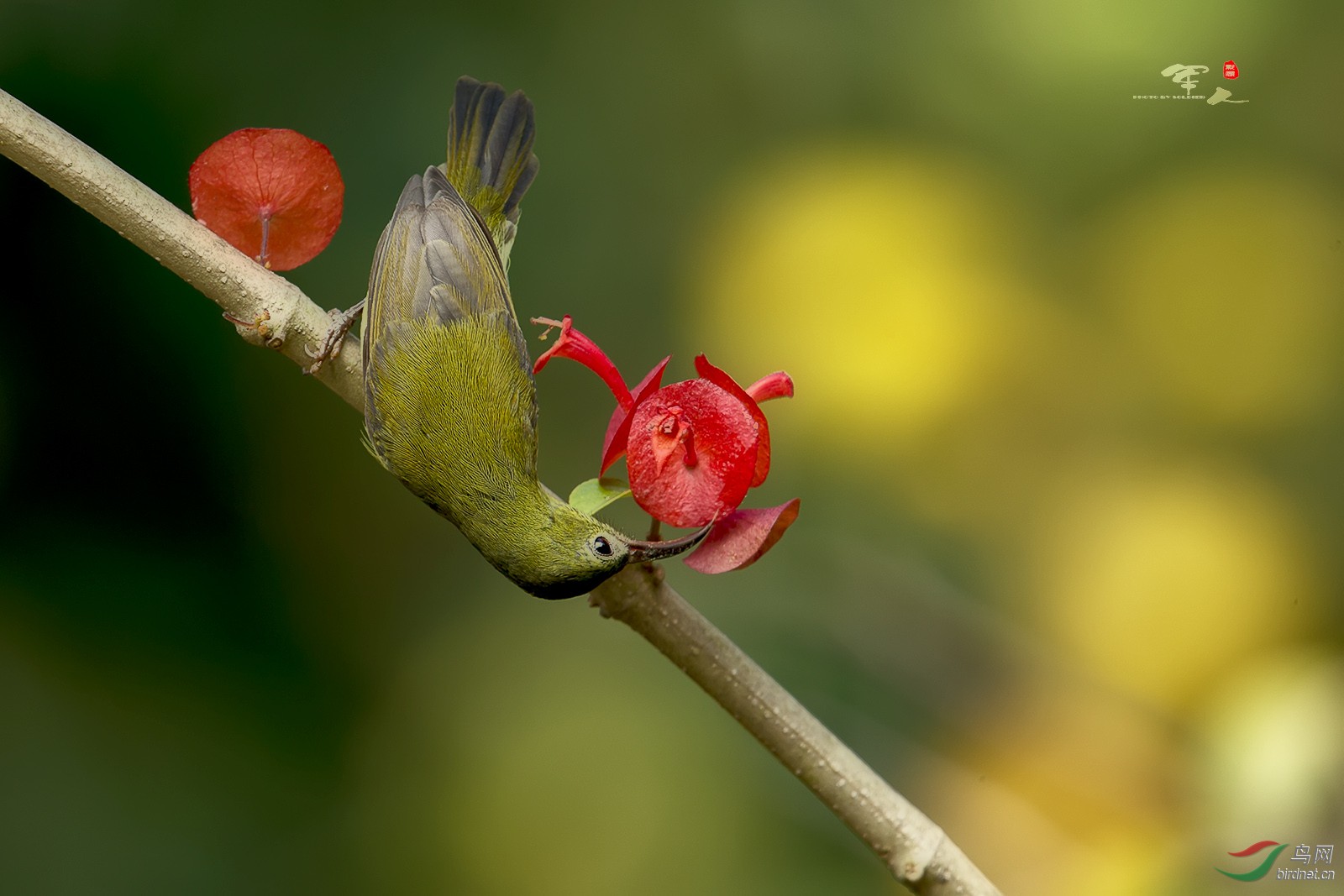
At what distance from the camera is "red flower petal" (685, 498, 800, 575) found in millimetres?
708

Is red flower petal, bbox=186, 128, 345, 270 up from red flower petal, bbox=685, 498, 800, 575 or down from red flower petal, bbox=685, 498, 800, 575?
up

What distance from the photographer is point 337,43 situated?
173 cm

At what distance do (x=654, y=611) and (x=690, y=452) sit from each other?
147 millimetres

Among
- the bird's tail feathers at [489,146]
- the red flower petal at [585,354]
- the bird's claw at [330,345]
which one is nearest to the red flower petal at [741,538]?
the red flower petal at [585,354]

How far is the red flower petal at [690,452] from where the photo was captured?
2.35 ft

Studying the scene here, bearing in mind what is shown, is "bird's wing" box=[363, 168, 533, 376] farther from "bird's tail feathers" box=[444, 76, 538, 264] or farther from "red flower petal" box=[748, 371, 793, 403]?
"red flower petal" box=[748, 371, 793, 403]

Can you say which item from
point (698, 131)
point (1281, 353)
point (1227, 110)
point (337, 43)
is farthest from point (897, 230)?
point (337, 43)

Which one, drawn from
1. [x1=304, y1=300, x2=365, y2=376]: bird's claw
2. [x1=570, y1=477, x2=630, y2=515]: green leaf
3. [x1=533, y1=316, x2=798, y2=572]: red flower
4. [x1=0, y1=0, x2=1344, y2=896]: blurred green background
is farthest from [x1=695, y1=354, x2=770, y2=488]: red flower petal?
[x1=0, y1=0, x2=1344, y2=896]: blurred green background

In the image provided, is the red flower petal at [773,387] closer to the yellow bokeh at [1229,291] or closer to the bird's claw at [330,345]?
the bird's claw at [330,345]

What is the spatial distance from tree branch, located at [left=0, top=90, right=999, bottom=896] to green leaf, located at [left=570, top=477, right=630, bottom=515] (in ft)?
0.20

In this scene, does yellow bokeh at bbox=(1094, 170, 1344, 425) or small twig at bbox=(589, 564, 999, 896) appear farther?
yellow bokeh at bbox=(1094, 170, 1344, 425)

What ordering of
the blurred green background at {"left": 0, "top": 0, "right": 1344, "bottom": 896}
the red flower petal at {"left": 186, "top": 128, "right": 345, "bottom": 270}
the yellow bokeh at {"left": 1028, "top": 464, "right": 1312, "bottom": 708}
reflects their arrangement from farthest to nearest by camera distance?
the yellow bokeh at {"left": 1028, "top": 464, "right": 1312, "bottom": 708} < the blurred green background at {"left": 0, "top": 0, "right": 1344, "bottom": 896} < the red flower petal at {"left": 186, "top": 128, "right": 345, "bottom": 270}

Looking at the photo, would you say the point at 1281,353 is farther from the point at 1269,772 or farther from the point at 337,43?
the point at 337,43

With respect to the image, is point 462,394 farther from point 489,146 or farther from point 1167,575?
point 1167,575
